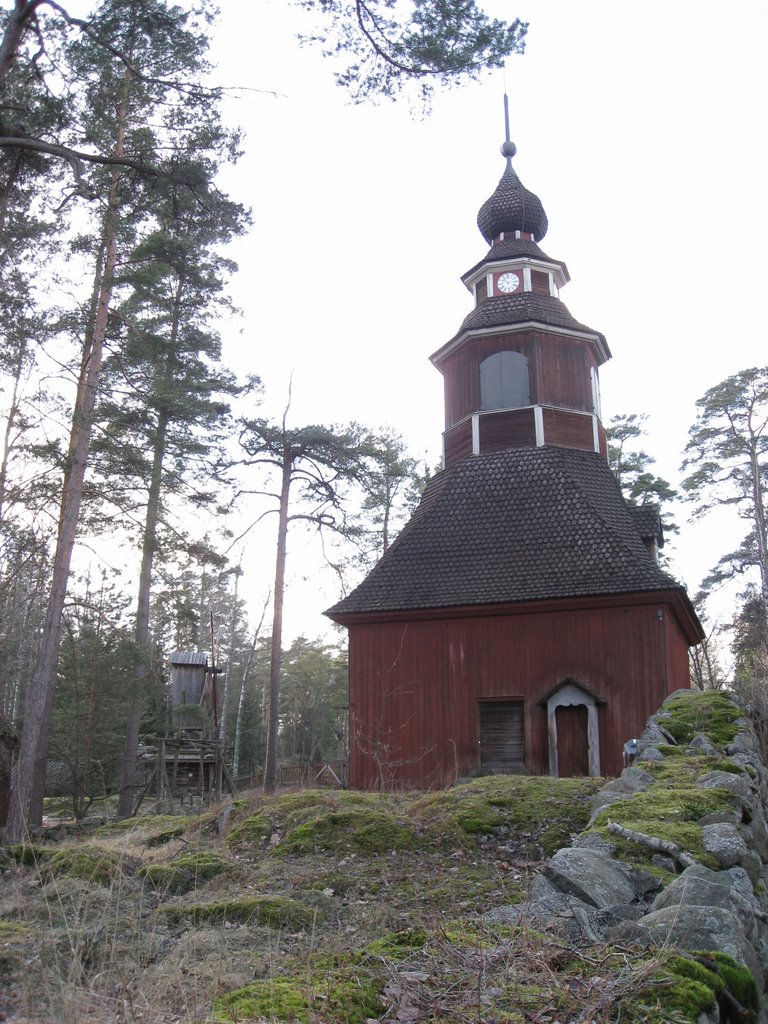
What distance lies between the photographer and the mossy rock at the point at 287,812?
866cm

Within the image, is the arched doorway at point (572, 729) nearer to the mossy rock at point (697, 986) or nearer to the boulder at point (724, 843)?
the boulder at point (724, 843)


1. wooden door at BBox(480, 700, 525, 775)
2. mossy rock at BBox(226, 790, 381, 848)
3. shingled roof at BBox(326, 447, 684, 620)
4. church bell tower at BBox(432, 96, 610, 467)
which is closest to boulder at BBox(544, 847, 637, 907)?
mossy rock at BBox(226, 790, 381, 848)

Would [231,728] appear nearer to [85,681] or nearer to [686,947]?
[85,681]

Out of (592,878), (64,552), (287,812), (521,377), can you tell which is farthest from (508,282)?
(592,878)

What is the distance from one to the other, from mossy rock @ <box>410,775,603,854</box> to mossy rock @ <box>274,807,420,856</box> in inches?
10.6

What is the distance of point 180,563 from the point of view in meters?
24.1

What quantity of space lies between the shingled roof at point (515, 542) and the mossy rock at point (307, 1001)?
1354 centimetres

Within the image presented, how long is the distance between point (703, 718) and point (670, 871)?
5.49 metres

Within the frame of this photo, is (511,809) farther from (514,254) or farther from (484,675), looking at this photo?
(514,254)

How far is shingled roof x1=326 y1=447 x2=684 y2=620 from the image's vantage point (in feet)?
55.8

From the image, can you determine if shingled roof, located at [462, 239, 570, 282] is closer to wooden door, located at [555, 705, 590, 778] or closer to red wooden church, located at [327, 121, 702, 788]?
red wooden church, located at [327, 121, 702, 788]

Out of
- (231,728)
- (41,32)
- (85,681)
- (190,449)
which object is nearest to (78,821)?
(85,681)

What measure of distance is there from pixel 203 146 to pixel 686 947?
455 inches

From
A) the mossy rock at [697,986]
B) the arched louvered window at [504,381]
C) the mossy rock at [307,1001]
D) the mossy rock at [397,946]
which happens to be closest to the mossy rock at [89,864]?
the mossy rock at [397,946]
